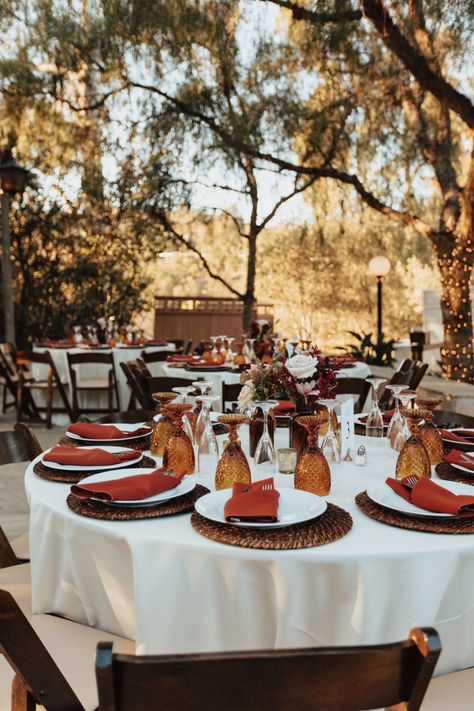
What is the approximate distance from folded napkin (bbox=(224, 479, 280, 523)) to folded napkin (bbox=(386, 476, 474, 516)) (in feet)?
1.08

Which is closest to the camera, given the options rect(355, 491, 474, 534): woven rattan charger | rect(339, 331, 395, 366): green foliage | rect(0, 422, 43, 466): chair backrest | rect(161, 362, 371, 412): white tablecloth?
rect(355, 491, 474, 534): woven rattan charger

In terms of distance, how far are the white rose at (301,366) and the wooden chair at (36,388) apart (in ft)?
15.5

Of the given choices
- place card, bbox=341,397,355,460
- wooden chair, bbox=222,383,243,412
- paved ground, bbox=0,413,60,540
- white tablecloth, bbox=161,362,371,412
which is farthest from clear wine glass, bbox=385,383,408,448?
white tablecloth, bbox=161,362,371,412

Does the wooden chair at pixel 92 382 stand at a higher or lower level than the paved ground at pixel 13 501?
higher

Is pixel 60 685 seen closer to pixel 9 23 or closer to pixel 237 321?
pixel 9 23

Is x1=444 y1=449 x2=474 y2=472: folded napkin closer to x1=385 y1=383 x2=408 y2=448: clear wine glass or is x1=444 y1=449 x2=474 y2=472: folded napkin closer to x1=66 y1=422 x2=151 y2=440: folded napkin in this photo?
x1=385 y1=383 x2=408 y2=448: clear wine glass

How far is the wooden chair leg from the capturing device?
1534mm

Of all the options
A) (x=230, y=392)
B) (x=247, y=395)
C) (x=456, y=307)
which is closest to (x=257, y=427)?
(x=247, y=395)

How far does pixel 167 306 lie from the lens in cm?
1234

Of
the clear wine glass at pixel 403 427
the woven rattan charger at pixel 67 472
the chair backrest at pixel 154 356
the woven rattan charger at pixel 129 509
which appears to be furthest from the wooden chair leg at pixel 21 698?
the chair backrest at pixel 154 356

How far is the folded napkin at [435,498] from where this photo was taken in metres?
1.68

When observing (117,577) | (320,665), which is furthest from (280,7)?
(320,665)

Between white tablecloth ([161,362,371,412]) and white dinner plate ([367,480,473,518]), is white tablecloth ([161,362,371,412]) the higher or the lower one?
the higher one

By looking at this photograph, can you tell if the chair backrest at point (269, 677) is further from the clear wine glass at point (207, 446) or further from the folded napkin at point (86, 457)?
the folded napkin at point (86, 457)
